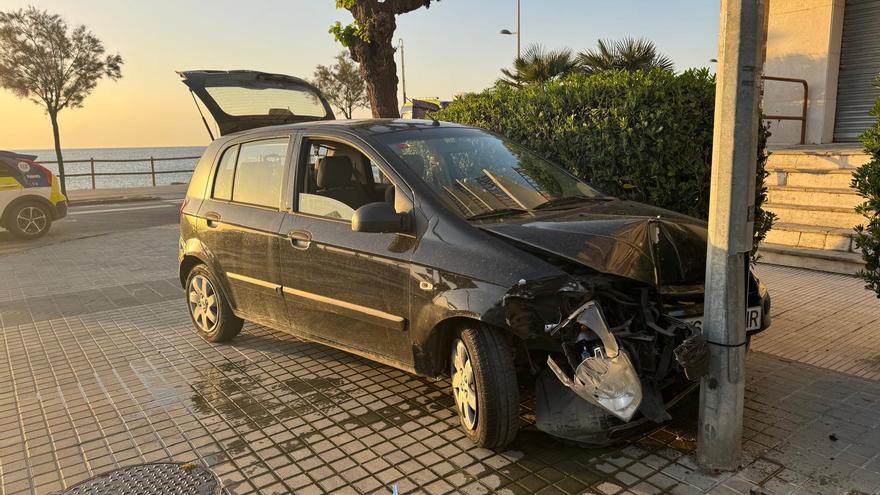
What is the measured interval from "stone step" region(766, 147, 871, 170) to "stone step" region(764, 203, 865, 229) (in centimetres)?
61

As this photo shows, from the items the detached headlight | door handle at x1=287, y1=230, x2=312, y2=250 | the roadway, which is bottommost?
the roadway

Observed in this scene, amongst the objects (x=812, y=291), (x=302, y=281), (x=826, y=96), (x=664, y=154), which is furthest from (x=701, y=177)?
(x=826, y=96)

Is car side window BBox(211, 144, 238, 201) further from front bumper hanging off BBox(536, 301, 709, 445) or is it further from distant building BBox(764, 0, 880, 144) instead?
distant building BBox(764, 0, 880, 144)

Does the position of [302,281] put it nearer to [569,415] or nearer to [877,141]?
[569,415]

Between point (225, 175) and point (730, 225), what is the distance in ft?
12.7

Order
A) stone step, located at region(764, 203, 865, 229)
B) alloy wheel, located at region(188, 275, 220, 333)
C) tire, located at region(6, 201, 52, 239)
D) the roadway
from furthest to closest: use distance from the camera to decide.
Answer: the roadway → tire, located at region(6, 201, 52, 239) → stone step, located at region(764, 203, 865, 229) → alloy wheel, located at region(188, 275, 220, 333)

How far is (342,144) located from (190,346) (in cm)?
240

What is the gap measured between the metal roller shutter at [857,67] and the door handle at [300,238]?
410 inches

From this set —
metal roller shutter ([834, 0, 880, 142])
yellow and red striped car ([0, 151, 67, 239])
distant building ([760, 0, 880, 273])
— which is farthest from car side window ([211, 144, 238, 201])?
metal roller shutter ([834, 0, 880, 142])

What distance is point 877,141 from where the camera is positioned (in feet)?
13.4

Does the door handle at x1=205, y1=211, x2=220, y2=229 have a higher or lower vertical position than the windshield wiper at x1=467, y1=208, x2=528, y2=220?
lower

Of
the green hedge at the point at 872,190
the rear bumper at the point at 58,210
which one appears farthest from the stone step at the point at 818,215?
the rear bumper at the point at 58,210

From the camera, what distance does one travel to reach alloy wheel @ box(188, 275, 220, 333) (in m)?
5.39

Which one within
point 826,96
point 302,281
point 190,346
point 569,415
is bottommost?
point 190,346
